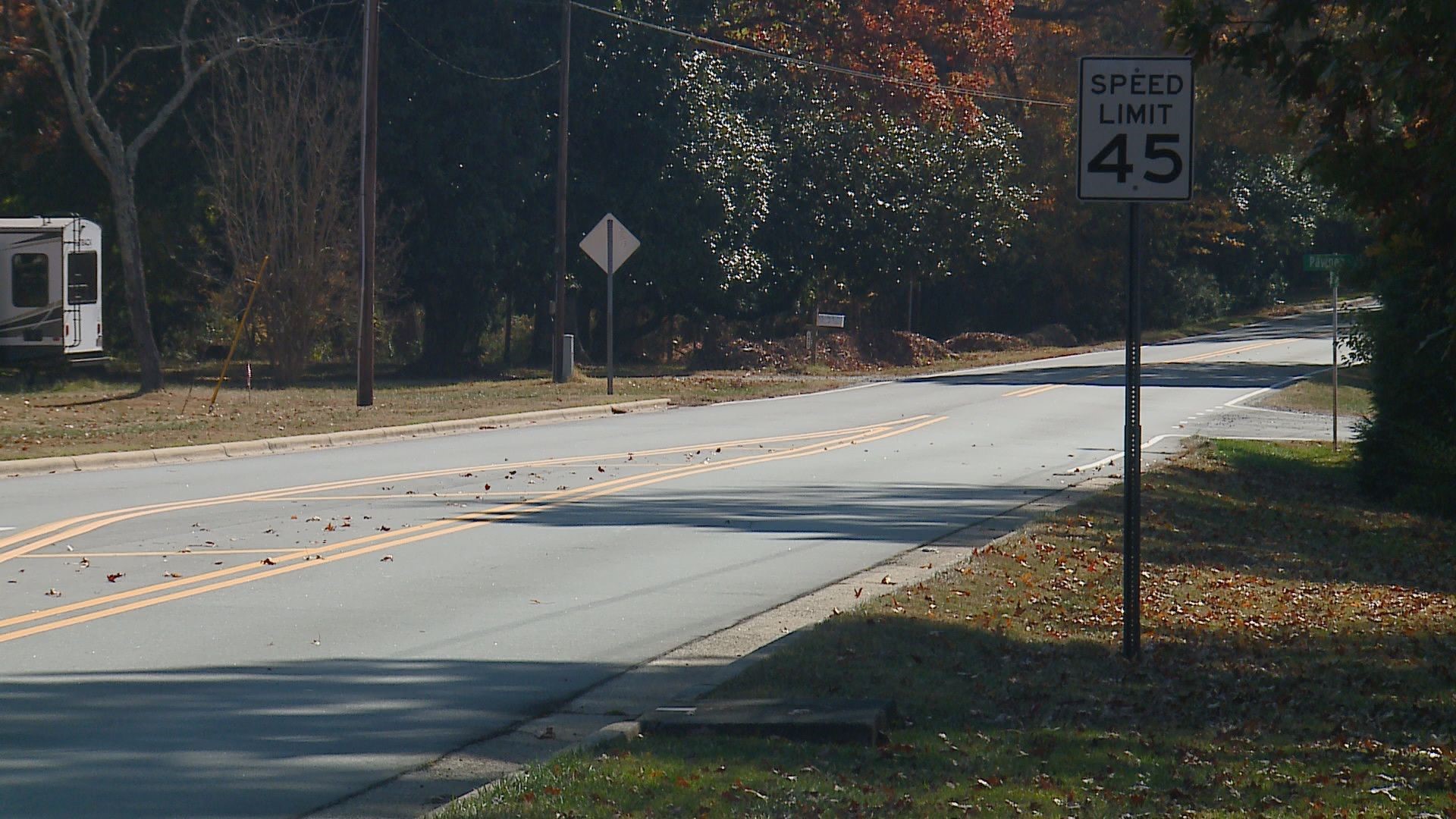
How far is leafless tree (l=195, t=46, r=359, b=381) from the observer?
1314 inches

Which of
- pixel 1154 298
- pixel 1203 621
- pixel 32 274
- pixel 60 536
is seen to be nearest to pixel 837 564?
pixel 1203 621

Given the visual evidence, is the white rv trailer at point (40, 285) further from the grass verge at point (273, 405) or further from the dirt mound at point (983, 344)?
the dirt mound at point (983, 344)

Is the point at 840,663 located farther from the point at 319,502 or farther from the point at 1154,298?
the point at 1154,298

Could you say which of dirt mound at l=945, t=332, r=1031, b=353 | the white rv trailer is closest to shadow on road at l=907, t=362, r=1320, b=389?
dirt mound at l=945, t=332, r=1031, b=353

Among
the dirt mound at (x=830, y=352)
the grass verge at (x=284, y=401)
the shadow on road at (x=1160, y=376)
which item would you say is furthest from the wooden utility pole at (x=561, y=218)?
the shadow on road at (x=1160, y=376)

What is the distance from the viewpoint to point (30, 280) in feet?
108

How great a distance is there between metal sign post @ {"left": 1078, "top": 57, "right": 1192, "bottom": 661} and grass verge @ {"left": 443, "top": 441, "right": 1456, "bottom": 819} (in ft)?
3.13

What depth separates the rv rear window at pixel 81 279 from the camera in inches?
1300

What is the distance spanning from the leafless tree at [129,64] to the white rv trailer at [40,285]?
1.09 meters

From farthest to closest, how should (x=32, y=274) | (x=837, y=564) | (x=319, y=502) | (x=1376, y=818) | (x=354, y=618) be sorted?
(x=32, y=274), (x=319, y=502), (x=837, y=564), (x=354, y=618), (x=1376, y=818)

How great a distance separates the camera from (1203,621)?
10.2 m

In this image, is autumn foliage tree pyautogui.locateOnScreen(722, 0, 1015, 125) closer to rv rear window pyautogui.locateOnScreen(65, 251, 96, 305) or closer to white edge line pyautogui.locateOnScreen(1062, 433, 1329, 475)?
rv rear window pyautogui.locateOnScreen(65, 251, 96, 305)

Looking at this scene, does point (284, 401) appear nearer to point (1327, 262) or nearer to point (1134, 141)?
point (1327, 262)

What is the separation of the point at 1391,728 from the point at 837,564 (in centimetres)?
548
